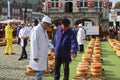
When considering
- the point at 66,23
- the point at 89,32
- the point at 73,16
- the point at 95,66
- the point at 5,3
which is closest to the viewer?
the point at 66,23

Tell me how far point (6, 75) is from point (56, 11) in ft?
241

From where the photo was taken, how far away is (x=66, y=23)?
35.5ft

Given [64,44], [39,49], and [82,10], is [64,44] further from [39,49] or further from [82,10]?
[82,10]

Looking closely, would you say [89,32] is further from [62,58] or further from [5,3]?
[5,3]

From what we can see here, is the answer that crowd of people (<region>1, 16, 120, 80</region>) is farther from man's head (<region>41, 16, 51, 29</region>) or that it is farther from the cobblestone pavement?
the cobblestone pavement

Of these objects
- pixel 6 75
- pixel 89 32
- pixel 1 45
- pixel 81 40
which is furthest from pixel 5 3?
pixel 6 75

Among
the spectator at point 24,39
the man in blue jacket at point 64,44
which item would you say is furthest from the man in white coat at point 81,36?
the man in blue jacket at point 64,44

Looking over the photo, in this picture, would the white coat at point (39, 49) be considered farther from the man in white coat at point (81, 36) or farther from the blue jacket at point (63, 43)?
the man in white coat at point (81, 36)

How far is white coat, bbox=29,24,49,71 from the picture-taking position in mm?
9477

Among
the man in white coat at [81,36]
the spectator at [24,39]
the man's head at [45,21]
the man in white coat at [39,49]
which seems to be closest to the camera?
the man in white coat at [39,49]

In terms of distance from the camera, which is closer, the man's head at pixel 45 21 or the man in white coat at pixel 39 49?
the man in white coat at pixel 39 49

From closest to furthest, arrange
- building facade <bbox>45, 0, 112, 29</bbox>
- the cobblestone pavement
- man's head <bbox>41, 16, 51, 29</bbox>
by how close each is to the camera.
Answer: man's head <bbox>41, 16, 51, 29</bbox> < the cobblestone pavement < building facade <bbox>45, 0, 112, 29</bbox>

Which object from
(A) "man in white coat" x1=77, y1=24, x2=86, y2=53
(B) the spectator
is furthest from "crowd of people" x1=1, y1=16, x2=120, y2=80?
(A) "man in white coat" x1=77, y1=24, x2=86, y2=53

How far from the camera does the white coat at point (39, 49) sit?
948cm
